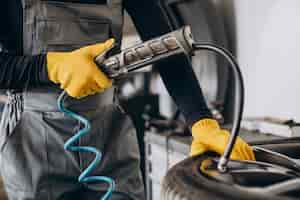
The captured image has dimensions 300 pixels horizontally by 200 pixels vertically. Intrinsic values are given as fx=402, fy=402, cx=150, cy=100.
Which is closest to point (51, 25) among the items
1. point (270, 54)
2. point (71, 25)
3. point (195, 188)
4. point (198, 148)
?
point (71, 25)

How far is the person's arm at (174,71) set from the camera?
1.04 meters

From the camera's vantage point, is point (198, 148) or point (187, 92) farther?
point (187, 92)

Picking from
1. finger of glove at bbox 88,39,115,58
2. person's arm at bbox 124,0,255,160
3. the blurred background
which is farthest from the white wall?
finger of glove at bbox 88,39,115,58

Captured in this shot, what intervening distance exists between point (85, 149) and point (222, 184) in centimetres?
54

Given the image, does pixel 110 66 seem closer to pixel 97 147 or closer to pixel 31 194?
pixel 97 147

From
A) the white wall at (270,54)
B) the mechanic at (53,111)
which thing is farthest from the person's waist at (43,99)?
the white wall at (270,54)

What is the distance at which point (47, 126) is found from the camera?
3.43 feet

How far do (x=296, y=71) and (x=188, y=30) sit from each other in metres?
1.02

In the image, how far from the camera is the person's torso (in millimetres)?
1042

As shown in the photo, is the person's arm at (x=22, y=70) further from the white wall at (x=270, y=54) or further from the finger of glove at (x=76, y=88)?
the white wall at (x=270, y=54)

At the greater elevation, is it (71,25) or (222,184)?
(71,25)

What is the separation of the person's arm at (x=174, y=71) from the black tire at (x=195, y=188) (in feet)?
1.06

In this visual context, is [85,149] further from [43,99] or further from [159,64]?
[159,64]

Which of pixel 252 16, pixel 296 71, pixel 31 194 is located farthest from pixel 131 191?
pixel 252 16
